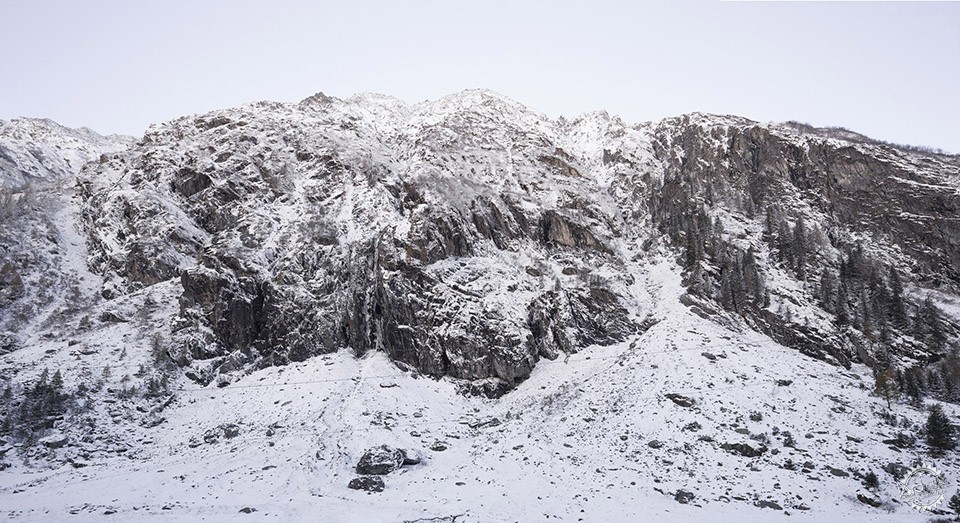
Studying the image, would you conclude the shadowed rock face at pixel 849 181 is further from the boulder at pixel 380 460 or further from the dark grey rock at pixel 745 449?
the boulder at pixel 380 460

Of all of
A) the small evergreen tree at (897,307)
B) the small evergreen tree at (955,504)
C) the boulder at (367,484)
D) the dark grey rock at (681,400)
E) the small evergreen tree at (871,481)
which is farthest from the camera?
the small evergreen tree at (897,307)

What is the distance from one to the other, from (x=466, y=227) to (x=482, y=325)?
47.0 feet

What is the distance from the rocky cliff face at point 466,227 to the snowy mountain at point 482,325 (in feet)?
1.09

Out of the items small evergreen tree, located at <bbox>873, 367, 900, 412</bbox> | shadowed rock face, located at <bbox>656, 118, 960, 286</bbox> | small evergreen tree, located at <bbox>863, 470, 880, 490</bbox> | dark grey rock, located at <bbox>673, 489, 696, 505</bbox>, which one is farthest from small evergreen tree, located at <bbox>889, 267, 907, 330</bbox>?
dark grey rock, located at <bbox>673, 489, 696, 505</bbox>

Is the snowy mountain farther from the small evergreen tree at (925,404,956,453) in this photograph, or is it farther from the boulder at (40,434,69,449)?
the small evergreen tree at (925,404,956,453)

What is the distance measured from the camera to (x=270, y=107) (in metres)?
80.4

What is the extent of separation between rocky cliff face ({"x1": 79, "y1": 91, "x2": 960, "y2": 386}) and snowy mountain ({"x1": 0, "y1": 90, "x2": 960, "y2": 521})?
1.09 feet

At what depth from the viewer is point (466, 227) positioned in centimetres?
5312

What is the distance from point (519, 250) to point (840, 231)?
3539cm

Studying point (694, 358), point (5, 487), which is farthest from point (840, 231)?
point (5, 487)

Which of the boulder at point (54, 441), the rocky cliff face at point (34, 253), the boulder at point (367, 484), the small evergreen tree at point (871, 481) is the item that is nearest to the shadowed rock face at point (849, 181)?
the small evergreen tree at point (871, 481)

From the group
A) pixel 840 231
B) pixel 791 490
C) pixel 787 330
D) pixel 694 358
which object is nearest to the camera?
pixel 791 490

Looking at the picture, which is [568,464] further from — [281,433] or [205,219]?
[205,219]

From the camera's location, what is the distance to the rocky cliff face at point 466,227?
44.2 metres
